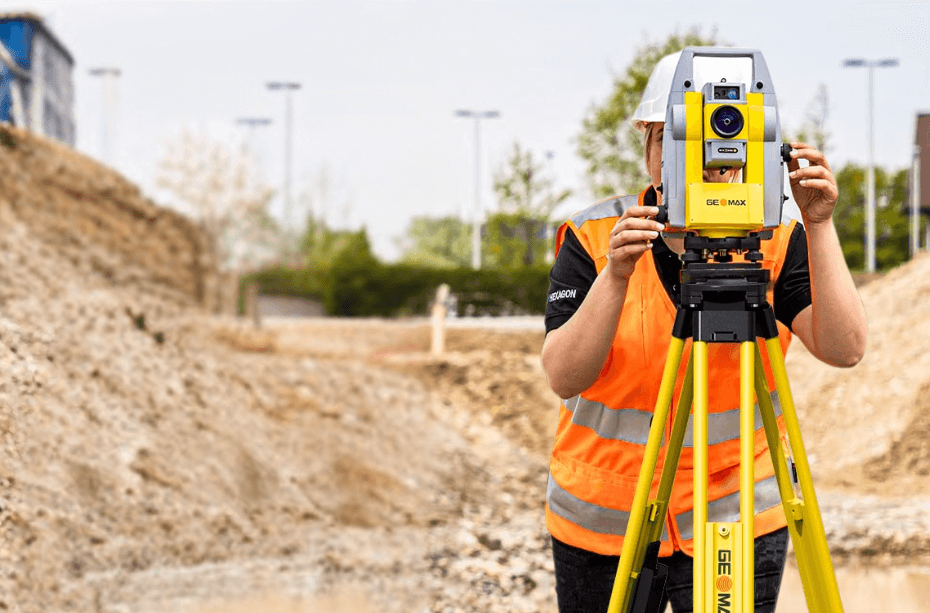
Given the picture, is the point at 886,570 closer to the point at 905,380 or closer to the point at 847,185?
the point at 905,380

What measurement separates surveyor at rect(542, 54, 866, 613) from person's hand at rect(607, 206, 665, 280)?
0.46 ft

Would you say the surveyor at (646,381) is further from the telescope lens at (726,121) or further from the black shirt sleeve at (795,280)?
the telescope lens at (726,121)

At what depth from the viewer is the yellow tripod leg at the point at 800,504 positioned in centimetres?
155

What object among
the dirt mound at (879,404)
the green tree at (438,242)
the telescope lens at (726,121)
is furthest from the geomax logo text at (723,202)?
the green tree at (438,242)

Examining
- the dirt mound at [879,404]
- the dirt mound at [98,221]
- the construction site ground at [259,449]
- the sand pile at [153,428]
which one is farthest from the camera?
the dirt mound at [879,404]

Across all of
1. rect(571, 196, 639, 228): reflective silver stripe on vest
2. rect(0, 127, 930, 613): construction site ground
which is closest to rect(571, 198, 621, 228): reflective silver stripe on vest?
rect(571, 196, 639, 228): reflective silver stripe on vest

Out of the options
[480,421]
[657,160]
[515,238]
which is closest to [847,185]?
[515,238]

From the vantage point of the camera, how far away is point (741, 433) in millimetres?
1530

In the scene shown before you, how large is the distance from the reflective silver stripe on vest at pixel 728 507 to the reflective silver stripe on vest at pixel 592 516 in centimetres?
4

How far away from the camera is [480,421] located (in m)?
12.0

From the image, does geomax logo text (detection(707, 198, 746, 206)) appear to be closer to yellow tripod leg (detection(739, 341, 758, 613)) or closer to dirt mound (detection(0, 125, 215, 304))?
yellow tripod leg (detection(739, 341, 758, 613))

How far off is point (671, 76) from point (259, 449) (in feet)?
23.0

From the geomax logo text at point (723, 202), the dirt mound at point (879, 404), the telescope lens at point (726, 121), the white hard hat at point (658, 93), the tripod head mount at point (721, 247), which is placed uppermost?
the white hard hat at point (658, 93)

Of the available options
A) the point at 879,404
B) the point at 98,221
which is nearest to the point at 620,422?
the point at 98,221
